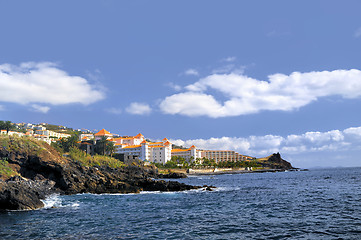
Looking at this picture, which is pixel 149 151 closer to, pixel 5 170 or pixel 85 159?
pixel 85 159

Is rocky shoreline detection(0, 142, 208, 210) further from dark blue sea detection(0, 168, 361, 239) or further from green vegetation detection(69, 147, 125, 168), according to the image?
green vegetation detection(69, 147, 125, 168)

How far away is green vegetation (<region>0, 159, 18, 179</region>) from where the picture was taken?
156ft

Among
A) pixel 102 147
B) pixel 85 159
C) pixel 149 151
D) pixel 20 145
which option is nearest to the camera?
pixel 20 145

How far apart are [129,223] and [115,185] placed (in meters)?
34.4

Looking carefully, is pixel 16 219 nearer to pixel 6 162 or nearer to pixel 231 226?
pixel 231 226

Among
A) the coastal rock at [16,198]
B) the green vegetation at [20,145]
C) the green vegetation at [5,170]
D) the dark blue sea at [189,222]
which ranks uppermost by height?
the green vegetation at [20,145]

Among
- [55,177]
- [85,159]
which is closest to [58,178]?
[55,177]

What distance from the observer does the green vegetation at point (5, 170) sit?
4767 centimetres

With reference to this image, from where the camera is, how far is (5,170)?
4972 cm

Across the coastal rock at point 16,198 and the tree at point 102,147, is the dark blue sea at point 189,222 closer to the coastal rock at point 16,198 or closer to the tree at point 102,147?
the coastal rock at point 16,198

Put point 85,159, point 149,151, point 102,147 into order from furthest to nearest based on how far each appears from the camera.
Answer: point 149,151 → point 102,147 → point 85,159

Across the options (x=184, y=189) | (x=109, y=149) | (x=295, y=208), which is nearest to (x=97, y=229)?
(x=295, y=208)

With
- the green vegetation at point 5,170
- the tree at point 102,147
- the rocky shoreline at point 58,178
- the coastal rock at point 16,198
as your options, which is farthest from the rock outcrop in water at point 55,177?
the tree at point 102,147

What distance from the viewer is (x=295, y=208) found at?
31.0m
